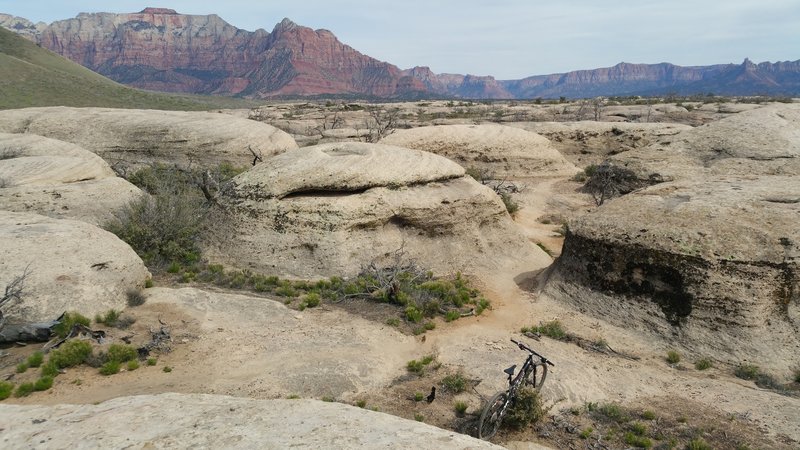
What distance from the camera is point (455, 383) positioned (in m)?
8.75

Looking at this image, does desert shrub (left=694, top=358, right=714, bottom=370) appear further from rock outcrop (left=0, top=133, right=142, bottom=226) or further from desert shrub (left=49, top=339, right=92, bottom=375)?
rock outcrop (left=0, top=133, right=142, bottom=226)

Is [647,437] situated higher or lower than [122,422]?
lower

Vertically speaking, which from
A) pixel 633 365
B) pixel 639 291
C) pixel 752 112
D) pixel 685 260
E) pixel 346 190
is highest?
pixel 752 112

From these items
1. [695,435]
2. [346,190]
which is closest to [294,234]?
[346,190]

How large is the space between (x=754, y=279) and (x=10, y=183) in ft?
67.2

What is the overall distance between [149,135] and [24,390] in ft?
59.2

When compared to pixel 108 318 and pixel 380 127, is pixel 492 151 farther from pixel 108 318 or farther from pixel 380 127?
pixel 108 318

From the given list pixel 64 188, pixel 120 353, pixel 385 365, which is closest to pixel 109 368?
pixel 120 353

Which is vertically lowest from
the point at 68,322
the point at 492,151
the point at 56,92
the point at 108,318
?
the point at 108,318

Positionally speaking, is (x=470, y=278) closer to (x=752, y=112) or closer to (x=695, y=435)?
(x=695, y=435)

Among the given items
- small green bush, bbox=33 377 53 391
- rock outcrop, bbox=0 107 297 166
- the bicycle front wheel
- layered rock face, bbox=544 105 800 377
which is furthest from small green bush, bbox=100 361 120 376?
rock outcrop, bbox=0 107 297 166

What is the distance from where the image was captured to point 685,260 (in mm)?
10438

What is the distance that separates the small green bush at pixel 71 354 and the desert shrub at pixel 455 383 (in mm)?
6669

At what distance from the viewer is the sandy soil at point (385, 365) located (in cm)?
827
